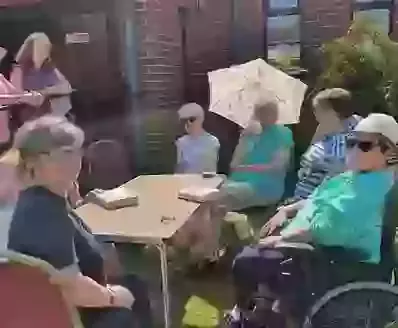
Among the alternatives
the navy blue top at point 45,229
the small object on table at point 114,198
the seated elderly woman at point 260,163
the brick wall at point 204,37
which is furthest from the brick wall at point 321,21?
the navy blue top at point 45,229

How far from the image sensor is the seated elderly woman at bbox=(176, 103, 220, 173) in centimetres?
146

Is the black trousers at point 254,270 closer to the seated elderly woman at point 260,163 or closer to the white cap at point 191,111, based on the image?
the seated elderly woman at point 260,163

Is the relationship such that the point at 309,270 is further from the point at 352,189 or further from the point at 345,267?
the point at 352,189

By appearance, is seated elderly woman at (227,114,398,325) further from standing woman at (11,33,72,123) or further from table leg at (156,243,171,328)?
standing woman at (11,33,72,123)

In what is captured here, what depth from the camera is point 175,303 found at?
1.50 m

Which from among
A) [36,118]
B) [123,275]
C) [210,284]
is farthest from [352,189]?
[36,118]

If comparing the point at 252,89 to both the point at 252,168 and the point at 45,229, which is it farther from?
the point at 45,229

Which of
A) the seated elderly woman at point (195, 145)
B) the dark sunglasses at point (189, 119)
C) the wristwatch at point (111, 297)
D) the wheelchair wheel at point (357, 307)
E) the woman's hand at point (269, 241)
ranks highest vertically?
the dark sunglasses at point (189, 119)

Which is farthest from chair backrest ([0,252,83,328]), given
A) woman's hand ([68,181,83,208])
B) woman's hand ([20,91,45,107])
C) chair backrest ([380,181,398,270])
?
chair backrest ([380,181,398,270])

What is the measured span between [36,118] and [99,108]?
0.42 feet

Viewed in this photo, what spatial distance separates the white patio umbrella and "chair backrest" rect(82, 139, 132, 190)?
0.22m

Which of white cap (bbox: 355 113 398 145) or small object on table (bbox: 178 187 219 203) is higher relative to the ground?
white cap (bbox: 355 113 398 145)

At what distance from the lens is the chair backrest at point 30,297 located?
134cm

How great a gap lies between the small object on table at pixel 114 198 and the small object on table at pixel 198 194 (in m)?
0.10
